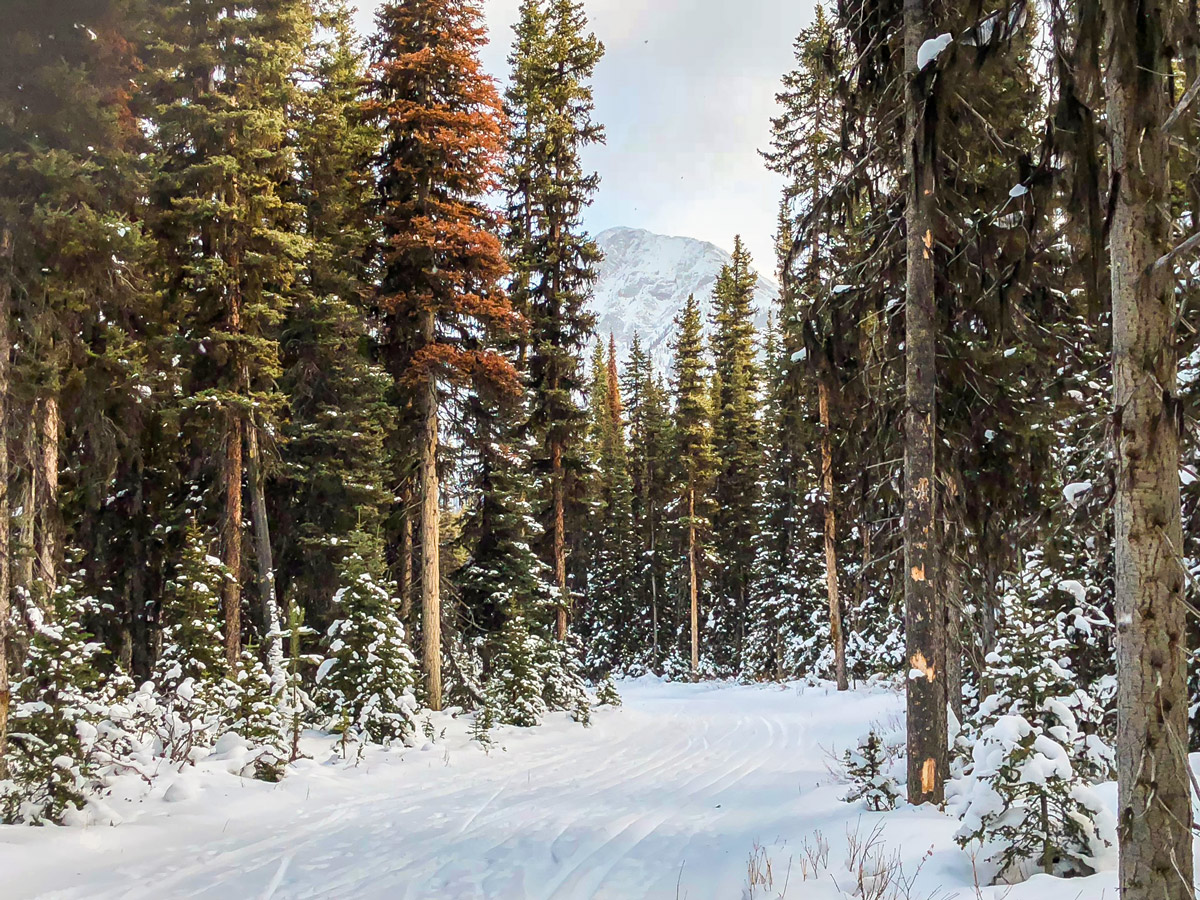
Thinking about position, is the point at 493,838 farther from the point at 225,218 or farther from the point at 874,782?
the point at 225,218

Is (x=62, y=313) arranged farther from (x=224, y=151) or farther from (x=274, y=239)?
(x=224, y=151)

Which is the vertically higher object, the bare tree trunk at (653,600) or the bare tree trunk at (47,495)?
the bare tree trunk at (47,495)

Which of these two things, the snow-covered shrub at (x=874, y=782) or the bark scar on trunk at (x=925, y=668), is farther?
the snow-covered shrub at (x=874, y=782)

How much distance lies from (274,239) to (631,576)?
31.9 metres

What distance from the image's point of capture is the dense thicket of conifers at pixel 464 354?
16.4 ft

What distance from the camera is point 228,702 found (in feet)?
32.2

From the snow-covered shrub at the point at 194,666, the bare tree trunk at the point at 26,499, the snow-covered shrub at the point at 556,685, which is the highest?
the bare tree trunk at the point at 26,499

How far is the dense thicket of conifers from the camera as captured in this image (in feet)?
16.4

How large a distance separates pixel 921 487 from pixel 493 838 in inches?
211

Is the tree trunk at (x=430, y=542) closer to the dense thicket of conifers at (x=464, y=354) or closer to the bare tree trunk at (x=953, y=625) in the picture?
the dense thicket of conifers at (x=464, y=354)

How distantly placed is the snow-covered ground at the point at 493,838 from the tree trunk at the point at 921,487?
748mm

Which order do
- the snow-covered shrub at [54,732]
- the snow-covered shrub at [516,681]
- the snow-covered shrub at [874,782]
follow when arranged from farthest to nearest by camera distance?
the snow-covered shrub at [516,681] → the snow-covered shrub at [874,782] → the snow-covered shrub at [54,732]

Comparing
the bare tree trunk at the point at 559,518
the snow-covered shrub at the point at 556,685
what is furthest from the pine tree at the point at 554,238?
the snow-covered shrub at the point at 556,685

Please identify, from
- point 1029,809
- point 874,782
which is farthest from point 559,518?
point 1029,809
